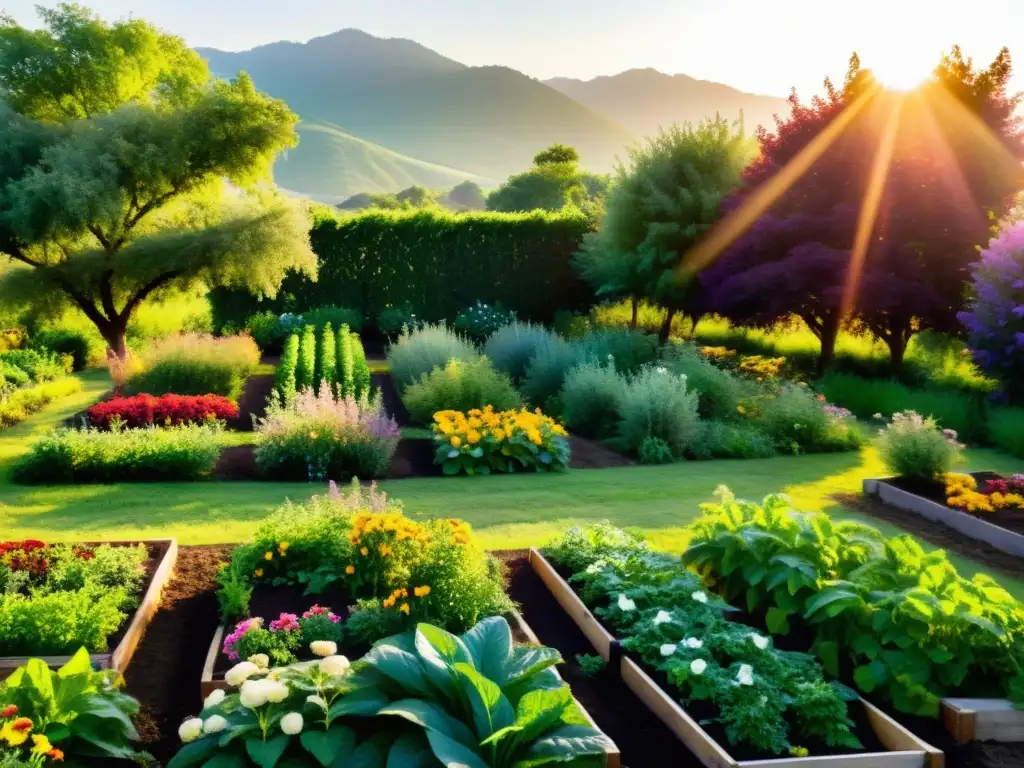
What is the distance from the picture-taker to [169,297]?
15.9m

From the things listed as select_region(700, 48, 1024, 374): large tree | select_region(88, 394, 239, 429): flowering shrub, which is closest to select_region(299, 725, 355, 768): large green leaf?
select_region(88, 394, 239, 429): flowering shrub

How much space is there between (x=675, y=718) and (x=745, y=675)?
1.23 feet

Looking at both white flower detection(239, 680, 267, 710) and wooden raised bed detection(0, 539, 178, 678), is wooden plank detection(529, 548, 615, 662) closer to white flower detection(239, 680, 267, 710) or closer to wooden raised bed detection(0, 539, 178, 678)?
white flower detection(239, 680, 267, 710)

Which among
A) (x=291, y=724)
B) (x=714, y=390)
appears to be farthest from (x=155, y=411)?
(x=291, y=724)

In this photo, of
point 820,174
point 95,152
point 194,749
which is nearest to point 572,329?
point 820,174

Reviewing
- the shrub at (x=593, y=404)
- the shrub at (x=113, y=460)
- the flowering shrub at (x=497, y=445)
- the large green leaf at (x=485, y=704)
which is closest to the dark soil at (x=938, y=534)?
the flowering shrub at (x=497, y=445)

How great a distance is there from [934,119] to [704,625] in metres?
12.8

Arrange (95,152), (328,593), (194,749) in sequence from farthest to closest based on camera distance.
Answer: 1. (95,152)
2. (328,593)
3. (194,749)

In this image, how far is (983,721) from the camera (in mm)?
4082

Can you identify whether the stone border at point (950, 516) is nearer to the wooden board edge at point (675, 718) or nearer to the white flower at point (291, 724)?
the wooden board edge at point (675, 718)

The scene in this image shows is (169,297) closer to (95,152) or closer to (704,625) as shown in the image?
(95,152)

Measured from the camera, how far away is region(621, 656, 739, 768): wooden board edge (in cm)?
369

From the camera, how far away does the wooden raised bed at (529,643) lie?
357 centimetres

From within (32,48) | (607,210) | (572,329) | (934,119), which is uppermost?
(32,48)
